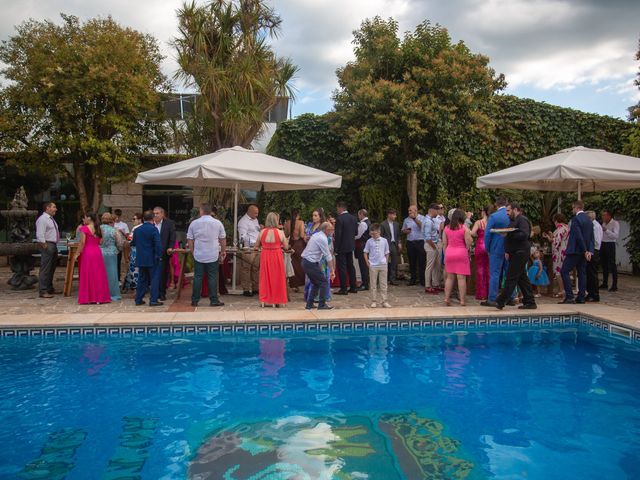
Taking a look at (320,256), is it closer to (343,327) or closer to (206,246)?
(343,327)

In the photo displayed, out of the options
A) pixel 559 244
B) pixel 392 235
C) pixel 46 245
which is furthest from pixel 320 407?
pixel 46 245

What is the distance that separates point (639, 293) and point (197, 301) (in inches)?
328

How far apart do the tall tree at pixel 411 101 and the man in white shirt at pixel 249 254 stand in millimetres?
4959

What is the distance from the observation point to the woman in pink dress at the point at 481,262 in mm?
9328

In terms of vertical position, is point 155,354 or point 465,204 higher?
point 465,204

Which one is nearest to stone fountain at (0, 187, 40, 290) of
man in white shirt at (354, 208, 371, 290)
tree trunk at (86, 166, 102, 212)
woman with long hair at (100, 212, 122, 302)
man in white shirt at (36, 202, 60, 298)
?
man in white shirt at (36, 202, 60, 298)

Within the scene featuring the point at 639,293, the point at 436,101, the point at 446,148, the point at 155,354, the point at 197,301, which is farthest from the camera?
the point at 446,148

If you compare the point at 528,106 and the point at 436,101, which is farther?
the point at 528,106

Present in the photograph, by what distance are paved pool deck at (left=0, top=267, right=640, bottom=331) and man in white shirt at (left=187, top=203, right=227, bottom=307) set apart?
0.31 m

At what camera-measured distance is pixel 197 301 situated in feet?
28.5

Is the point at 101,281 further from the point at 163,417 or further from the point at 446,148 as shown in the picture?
the point at 446,148

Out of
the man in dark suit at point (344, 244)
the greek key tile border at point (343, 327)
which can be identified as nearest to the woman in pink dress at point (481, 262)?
the greek key tile border at point (343, 327)

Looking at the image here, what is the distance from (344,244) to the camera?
10.1 m

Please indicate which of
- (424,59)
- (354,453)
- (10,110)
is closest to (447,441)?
(354,453)
